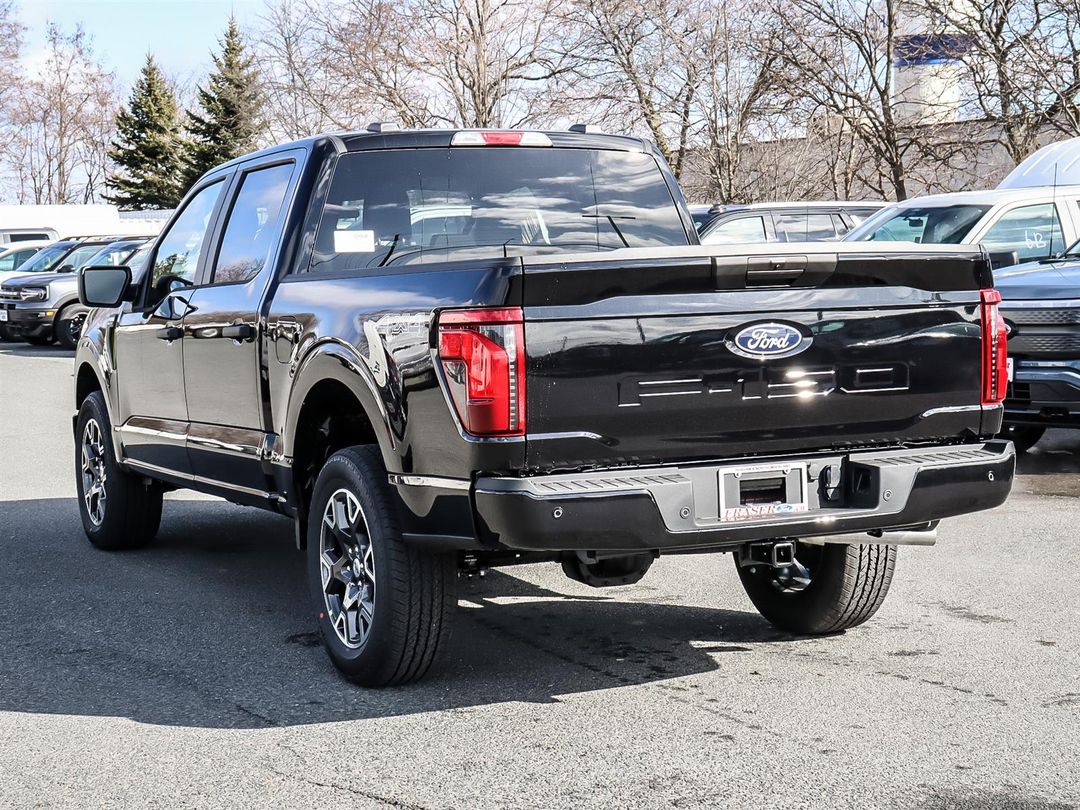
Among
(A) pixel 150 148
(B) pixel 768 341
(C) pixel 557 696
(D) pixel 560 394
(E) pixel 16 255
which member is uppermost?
(A) pixel 150 148

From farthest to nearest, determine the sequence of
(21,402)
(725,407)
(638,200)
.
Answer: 1. (21,402)
2. (638,200)
3. (725,407)

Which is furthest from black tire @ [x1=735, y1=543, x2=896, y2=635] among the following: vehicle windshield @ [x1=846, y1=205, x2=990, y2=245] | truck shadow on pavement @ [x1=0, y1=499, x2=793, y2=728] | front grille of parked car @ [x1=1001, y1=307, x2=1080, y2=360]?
vehicle windshield @ [x1=846, y1=205, x2=990, y2=245]

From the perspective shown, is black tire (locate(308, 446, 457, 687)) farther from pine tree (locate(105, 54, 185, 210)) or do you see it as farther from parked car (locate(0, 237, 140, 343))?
pine tree (locate(105, 54, 185, 210))

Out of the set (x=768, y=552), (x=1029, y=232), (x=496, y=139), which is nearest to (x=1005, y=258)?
(x=1029, y=232)

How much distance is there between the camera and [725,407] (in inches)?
172

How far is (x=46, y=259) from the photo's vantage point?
90.3 feet

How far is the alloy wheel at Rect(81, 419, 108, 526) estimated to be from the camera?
25.0ft

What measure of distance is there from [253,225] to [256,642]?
1.81 m

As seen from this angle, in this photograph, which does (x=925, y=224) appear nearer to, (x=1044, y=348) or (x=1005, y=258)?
(x=1005, y=258)

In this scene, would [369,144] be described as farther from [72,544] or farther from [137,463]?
[72,544]

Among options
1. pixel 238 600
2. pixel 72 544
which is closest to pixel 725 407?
pixel 238 600

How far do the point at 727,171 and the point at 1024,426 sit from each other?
69.0 ft

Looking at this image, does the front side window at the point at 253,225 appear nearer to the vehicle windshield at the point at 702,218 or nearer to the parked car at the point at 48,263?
the vehicle windshield at the point at 702,218

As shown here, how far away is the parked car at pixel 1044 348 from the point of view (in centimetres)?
915
